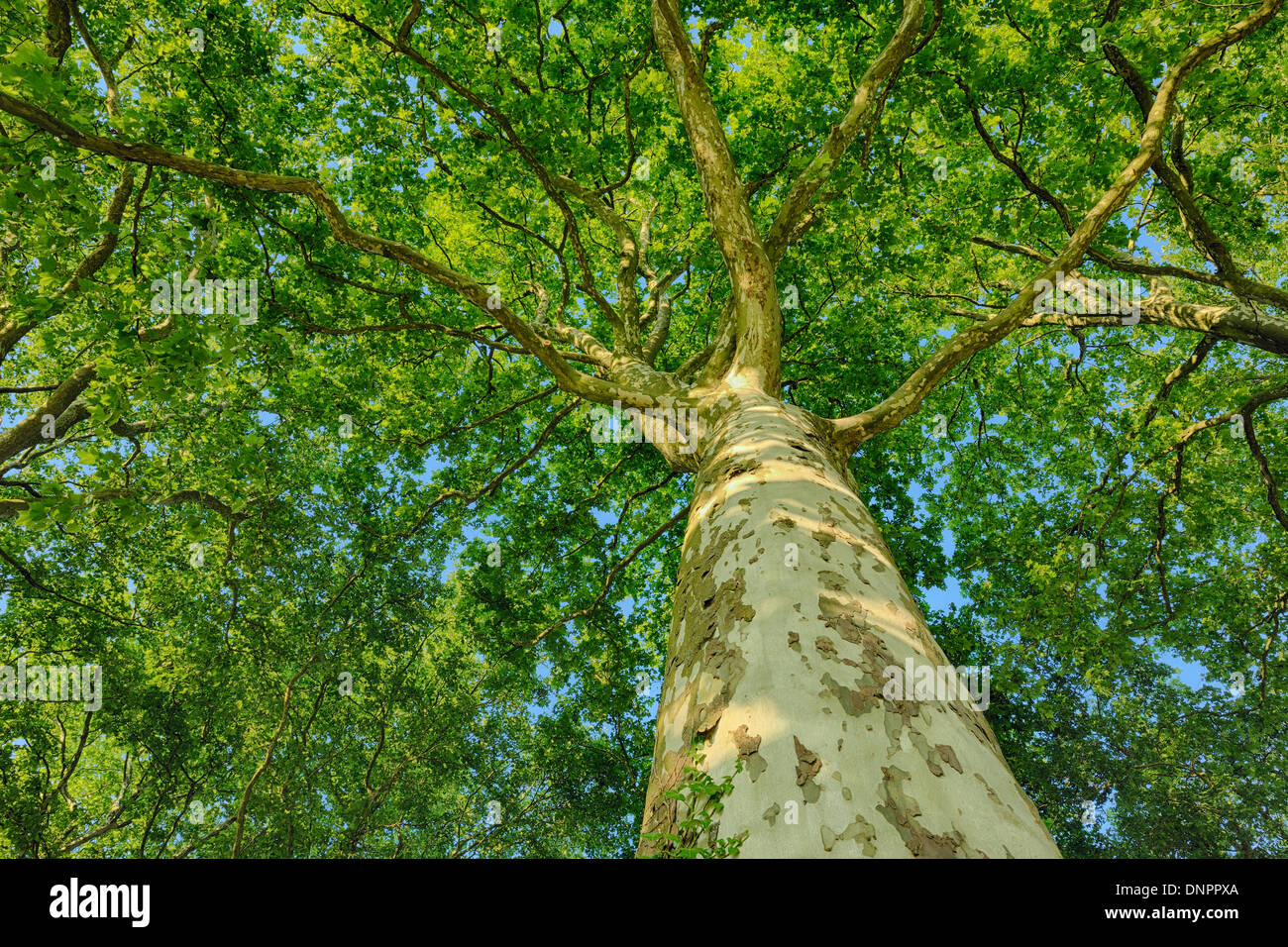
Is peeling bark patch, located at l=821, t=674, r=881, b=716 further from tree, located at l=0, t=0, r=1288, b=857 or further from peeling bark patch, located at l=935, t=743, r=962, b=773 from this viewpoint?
tree, located at l=0, t=0, r=1288, b=857

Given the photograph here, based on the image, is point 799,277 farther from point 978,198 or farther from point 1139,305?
point 1139,305

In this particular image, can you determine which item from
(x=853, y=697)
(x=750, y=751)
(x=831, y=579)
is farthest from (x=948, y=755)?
(x=831, y=579)

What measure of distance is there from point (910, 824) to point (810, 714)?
368mm

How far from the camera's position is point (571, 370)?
4824mm

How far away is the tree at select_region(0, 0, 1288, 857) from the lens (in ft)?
16.5

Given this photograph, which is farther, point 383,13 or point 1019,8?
point 1019,8

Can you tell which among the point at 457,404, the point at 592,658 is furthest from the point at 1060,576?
the point at 457,404

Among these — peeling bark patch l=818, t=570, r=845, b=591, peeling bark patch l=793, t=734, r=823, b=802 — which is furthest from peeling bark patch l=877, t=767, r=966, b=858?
peeling bark patch l=818, t=570, r=845, b=591

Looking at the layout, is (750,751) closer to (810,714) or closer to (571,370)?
(810,714)

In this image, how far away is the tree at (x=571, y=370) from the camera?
503 centimetres

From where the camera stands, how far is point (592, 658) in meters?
9.80

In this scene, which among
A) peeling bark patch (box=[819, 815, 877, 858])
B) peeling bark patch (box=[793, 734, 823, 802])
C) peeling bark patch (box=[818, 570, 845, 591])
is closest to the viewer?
peeling bark patch (box=[819, 815, 877, 858])

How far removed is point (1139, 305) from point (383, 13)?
9917mm

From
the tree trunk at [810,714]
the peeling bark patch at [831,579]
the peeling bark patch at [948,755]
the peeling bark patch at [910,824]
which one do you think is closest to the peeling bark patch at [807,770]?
the tree trunk at [810,714]
